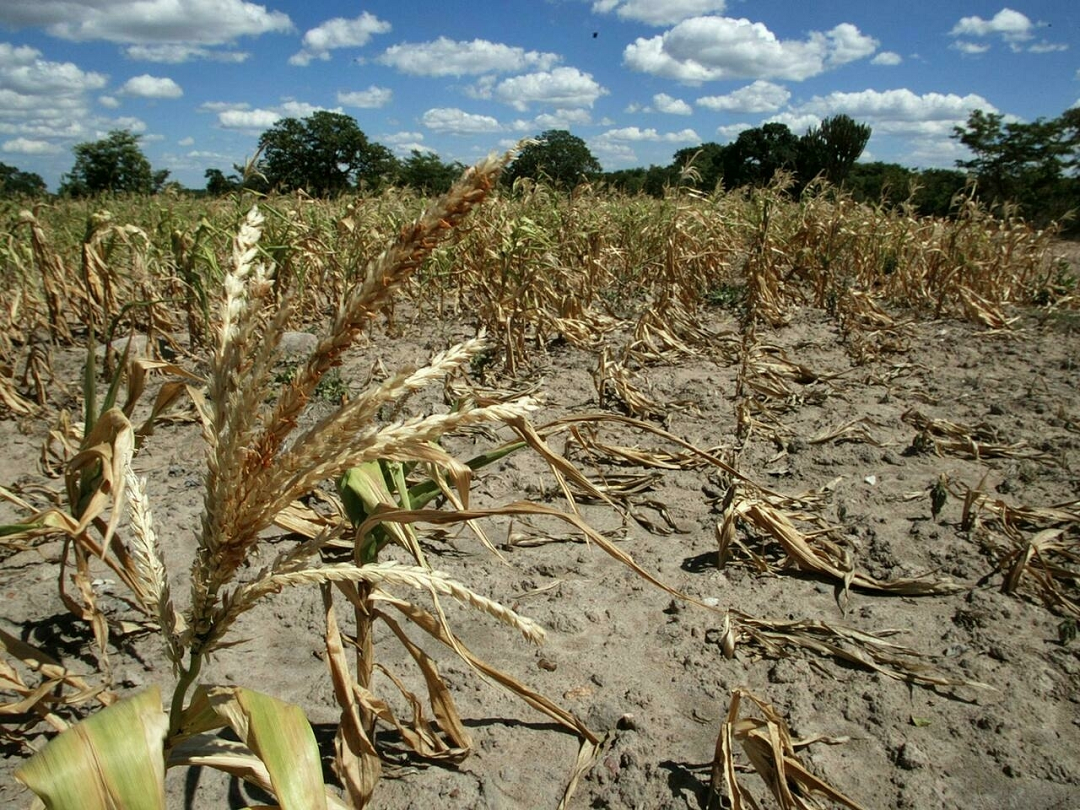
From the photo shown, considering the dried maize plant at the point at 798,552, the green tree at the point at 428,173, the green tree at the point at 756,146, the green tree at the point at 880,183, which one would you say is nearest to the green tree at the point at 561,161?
the green tree at the point at 428,173

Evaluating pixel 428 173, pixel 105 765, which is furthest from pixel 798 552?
pixel 428 173

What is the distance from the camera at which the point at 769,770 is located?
52.4 inches

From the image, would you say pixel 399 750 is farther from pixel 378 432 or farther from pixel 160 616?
pixel 378 432

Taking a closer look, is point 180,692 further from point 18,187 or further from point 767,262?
point 18,187

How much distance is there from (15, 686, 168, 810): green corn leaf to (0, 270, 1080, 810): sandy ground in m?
0.67

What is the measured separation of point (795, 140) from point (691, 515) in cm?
3253

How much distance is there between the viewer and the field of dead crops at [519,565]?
2.64ft

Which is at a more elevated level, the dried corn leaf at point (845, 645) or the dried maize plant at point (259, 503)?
the dried maize plant at point (259, 503)

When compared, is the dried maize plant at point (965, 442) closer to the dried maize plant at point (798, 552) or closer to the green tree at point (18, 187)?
the dried maize plant at point (798, 552)

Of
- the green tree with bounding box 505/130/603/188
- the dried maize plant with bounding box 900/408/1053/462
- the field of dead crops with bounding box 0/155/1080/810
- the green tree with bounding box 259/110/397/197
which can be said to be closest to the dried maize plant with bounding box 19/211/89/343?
the field of dead crops with bounding box 0/155/1080/810

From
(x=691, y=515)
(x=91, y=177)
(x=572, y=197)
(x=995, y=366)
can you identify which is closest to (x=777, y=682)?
(x=691, y=515)

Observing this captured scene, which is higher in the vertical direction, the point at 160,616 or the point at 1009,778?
the point at 160,616

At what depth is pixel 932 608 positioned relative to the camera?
2.03 m

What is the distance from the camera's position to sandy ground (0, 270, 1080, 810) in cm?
144
